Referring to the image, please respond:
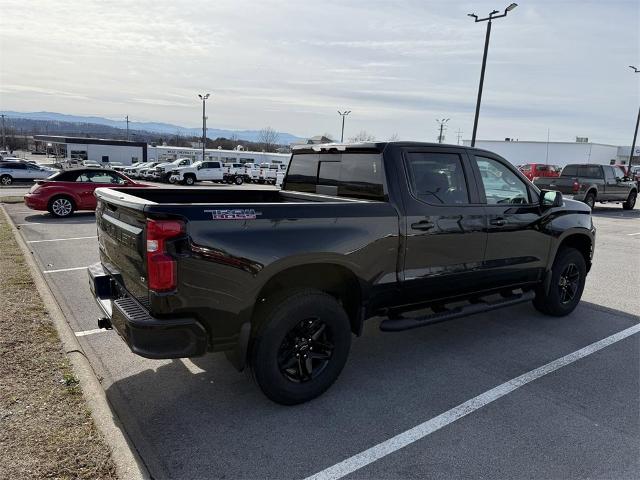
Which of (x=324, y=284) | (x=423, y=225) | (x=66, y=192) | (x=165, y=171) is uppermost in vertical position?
(x=423, y=225)

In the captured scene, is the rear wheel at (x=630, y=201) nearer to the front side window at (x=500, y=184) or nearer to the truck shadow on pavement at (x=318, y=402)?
the truck shadow on pavement at (x=318, y=402)

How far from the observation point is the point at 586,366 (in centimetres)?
433

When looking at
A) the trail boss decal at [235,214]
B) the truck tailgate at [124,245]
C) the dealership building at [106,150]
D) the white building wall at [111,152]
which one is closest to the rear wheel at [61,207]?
the truck tailgate at [124,245]

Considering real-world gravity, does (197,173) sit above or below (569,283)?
below

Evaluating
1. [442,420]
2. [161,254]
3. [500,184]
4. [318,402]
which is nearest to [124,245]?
[161,254]

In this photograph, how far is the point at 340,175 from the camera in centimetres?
452

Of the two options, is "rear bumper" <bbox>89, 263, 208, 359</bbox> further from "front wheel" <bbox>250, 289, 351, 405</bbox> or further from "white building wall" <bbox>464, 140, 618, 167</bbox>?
"white building wall" <bbox>464, 140, 618, 167</bbox>

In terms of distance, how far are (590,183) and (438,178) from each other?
16.8m

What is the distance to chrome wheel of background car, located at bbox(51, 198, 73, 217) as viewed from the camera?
1326 centimetres

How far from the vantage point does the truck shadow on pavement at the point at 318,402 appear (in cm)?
290

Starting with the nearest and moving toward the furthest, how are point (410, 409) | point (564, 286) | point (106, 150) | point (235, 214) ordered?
point (235, 214) < point (410, 409) < point (564, 286) < point (106, 150)

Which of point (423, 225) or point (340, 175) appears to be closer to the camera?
point (423, 225)

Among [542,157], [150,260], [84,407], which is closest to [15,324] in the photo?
[84,407]

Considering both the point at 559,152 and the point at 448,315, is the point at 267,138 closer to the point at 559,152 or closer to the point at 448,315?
the point at 559,152
